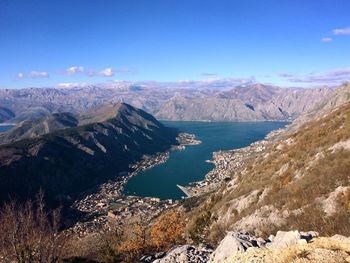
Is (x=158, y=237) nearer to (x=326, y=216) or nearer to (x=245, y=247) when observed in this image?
(x=326, y=216)

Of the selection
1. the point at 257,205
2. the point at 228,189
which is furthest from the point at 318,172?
the point at 228,189

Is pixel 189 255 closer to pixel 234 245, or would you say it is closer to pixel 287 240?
pixel 234 245

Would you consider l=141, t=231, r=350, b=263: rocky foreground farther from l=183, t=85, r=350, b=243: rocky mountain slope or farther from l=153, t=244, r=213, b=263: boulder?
l=183, t=85, r=350, b=243: rocky mountain slope

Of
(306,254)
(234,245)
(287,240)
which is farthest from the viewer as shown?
(234,245)

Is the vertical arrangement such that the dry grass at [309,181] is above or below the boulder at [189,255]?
above

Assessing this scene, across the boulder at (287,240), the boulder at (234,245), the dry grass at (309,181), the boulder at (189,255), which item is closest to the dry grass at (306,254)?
the boulder at (287,240)

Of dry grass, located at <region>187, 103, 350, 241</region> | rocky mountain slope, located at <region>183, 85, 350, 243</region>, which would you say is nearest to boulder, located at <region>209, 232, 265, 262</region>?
rocky mountain slope, located at <region>183, 85, 350, 243</region>

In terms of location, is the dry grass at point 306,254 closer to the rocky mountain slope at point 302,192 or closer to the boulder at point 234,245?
the boulder at point 234,245

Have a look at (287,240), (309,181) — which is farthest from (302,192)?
(287,240)

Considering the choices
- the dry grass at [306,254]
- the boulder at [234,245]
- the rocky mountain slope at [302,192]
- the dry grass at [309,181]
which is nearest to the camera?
the dry grass at [306,254]

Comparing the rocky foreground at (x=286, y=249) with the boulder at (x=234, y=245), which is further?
the boulder at (x=234, y=245)
